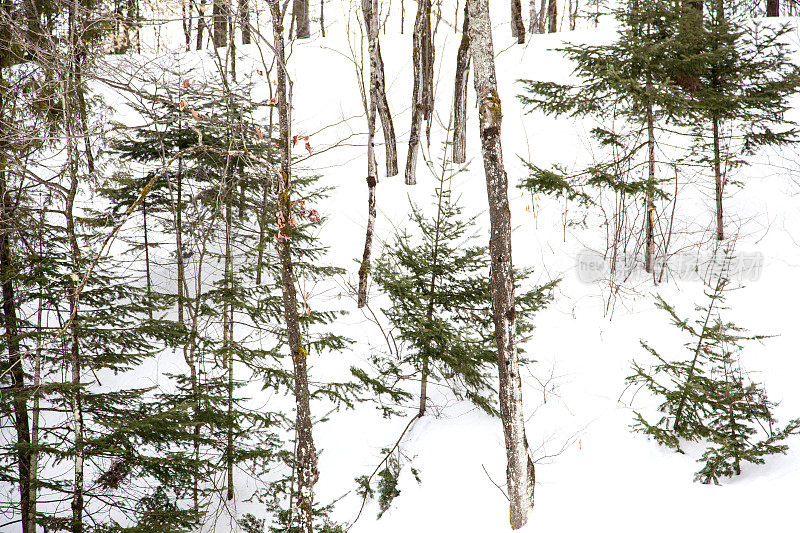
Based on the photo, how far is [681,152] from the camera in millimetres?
11812

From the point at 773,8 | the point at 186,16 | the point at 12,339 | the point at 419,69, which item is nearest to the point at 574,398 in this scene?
the point at 186,16

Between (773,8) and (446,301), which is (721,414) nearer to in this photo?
(446,301)

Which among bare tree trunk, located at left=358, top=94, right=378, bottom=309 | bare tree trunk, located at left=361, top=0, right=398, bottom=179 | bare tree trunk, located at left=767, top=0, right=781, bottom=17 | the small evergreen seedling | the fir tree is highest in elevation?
bare tree trunk, located at left=767, top=0, right=781, bottom=17

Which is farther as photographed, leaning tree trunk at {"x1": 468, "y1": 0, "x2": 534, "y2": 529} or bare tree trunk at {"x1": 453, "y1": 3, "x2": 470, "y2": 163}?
bare tree trunk at {"x1": 453, "y1": 3, "x2": 470, "y2": 163}

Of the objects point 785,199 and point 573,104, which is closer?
point 573,104

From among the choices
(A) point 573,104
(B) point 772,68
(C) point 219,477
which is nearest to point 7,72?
(C) point 219,477

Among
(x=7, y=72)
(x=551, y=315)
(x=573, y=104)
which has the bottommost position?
(x=551, y=315)

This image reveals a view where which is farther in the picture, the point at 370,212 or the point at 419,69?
the point at 419,69

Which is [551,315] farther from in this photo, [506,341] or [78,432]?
[78,432]

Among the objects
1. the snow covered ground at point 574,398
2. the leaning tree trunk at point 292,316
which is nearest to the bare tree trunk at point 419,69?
the snow covered ground at point 574,398

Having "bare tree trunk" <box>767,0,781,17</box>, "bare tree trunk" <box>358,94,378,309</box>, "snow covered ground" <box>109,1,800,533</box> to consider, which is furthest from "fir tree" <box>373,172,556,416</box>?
"bare tree trunk" <box>767,0,781,17</box>

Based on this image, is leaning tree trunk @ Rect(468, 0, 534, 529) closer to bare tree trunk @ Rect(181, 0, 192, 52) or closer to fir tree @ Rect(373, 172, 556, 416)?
fir tree @ Rect(373, 172, 556, 416)

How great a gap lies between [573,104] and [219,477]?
931 centimetres

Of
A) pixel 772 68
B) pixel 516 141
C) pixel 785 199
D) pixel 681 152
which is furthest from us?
pixel 516 141
